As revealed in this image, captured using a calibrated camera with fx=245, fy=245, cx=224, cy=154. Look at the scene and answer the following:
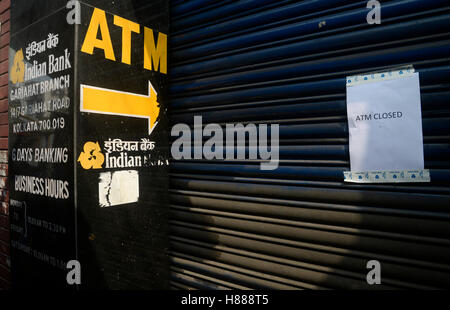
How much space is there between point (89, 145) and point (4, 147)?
7.94 ft

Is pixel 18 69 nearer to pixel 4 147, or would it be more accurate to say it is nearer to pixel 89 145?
pixel 89 145

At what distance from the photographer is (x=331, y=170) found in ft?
5.93

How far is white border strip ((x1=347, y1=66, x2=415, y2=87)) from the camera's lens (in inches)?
62.7

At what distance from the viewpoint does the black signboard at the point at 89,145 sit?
5.92 feet

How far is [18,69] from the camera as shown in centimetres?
235

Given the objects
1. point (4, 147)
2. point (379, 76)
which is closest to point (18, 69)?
point (4, 147)

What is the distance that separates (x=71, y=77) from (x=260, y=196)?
1.73m

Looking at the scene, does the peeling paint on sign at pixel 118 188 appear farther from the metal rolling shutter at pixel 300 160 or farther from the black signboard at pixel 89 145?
the metal rolling shutter at pixel 300 160

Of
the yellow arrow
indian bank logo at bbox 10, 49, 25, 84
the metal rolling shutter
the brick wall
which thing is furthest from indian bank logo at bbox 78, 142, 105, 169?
the brick wall

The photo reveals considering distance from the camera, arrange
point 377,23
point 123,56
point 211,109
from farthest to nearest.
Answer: point 211,109
point 123,56
point 377,23

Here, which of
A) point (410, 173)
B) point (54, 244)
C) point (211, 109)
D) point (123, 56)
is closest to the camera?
point (410, 173)

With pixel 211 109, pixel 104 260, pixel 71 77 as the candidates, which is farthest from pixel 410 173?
pixel 71 77
